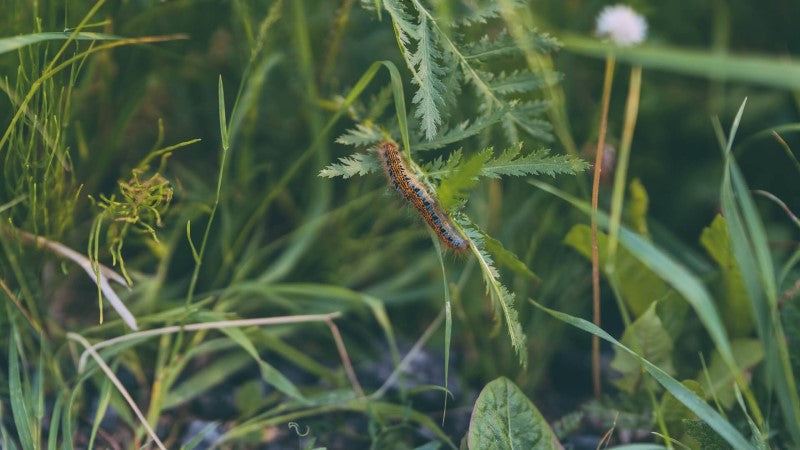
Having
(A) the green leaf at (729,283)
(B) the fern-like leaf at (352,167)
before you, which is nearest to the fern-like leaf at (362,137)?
(B) the fern-like leaf at (352,167)

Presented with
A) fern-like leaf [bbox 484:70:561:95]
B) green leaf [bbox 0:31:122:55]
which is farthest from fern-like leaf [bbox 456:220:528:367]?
green leaf [bbox 0:31:122:55]

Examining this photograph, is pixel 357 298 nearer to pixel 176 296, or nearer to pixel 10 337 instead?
Answer: pixel 176 296

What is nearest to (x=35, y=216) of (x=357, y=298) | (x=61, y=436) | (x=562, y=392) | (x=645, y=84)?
(x=61, y=436)

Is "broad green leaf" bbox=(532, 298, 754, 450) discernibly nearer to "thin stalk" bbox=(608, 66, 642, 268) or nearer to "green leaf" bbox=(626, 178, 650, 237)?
"thin stalk" bbox=(608, 66, 642, 268)

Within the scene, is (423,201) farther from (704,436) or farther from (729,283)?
(729,283)

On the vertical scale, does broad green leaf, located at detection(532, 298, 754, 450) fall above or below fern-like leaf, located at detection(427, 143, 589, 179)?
below

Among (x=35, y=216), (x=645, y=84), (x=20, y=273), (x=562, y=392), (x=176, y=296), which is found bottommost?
(x=562, y=392)
